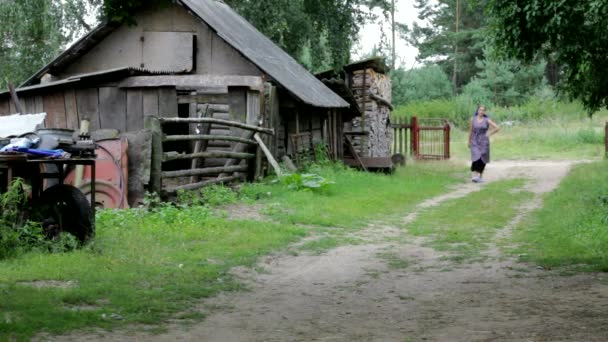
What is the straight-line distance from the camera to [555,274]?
891 centimetres

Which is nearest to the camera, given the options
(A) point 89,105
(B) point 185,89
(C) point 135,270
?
(C) point 135,270

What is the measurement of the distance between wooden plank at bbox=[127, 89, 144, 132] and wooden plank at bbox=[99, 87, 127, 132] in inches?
4.0

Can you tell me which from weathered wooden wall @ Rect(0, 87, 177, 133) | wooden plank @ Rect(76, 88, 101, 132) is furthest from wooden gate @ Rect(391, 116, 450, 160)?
wooden plank @ Rect(76, 88, 101, 132)

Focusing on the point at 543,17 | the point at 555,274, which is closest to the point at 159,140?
the point at 543,17

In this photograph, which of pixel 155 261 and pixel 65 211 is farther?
pixel 65 211

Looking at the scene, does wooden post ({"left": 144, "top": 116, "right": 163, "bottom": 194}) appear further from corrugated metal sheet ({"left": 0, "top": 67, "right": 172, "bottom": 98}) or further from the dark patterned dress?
the dark patterned dress

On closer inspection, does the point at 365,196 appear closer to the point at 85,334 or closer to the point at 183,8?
the point at 183,8

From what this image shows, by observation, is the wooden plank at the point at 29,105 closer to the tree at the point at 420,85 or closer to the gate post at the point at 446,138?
the gate post at the point at 446,138

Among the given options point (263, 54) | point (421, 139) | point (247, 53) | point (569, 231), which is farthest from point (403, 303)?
point (421, 139)

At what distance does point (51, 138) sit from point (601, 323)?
20.7 ft

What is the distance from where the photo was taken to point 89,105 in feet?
62.9

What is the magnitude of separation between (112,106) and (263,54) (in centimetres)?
401

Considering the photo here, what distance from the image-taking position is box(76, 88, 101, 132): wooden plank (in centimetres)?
1911

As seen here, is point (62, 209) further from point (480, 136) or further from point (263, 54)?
point (480, 136)
